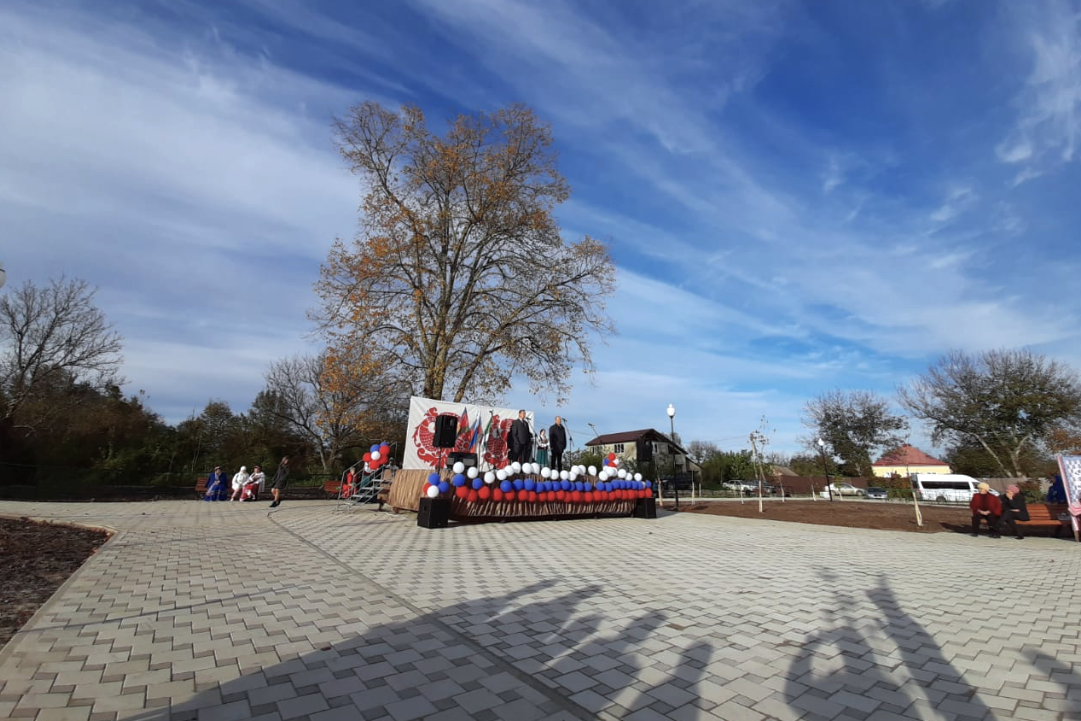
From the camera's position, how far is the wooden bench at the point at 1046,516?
11125mm

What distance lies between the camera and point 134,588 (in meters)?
4.79

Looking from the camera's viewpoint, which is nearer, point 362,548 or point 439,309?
point 362,548

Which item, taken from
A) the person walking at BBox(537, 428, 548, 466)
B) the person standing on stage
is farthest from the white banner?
the person standing on stage

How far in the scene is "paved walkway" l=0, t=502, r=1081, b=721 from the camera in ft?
8.88

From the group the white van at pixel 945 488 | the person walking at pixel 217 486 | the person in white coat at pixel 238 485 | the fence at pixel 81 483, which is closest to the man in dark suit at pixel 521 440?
the person in white coat at pixel 238 485

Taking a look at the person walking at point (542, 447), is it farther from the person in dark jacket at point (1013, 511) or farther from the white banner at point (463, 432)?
the person in dark jacket at point (1013, 511)

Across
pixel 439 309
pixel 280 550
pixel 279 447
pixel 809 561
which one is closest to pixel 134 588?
pixel 280 550

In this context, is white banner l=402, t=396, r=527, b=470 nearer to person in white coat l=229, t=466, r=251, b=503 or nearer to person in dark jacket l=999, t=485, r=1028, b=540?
→ person in white coat l=229, t=466, r=251, b=503

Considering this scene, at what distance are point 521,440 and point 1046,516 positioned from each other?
496 inches

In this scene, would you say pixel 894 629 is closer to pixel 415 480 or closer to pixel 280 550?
pixel 280 550

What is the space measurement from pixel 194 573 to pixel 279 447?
3082cm

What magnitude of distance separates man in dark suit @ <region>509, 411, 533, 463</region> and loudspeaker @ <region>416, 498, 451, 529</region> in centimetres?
355

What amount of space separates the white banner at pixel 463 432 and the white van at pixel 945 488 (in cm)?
2723

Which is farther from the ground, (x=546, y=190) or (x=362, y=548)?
(x=546, y=190)
